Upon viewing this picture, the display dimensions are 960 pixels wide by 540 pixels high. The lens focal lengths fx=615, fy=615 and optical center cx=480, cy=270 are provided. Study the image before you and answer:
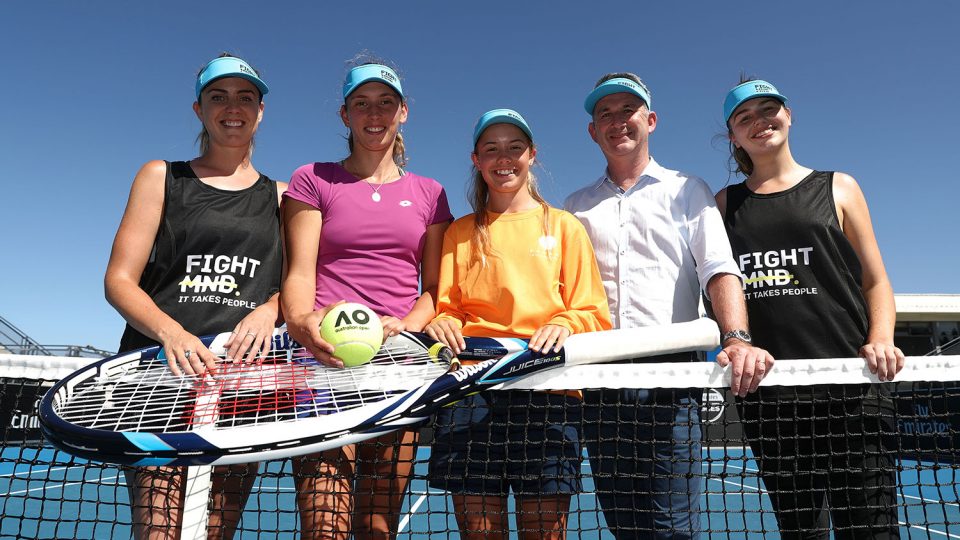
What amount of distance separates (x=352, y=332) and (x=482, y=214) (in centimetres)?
77

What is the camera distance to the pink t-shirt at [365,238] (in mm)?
2234

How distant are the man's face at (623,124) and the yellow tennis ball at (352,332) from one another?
1.27 metres

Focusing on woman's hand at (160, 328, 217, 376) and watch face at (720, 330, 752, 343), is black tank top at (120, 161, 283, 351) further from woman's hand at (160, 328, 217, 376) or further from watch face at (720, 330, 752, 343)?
watch face at (720, 330, 752, 343)

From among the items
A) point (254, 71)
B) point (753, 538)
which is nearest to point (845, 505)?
point (254, 71)

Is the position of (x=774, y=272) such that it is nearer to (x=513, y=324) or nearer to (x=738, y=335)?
(x=738, y=335)

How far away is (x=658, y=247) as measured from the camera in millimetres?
2342

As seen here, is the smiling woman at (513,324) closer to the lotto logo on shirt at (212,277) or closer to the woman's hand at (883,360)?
the lotto logo on shirt at (212,277)

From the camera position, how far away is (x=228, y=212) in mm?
2287

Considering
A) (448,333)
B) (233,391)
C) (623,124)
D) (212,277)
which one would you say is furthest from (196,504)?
(623,124)

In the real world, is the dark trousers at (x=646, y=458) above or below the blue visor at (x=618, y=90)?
below

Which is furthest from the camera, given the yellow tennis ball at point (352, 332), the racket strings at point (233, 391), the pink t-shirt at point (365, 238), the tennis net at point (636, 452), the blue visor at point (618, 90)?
the blue visor at point (618, 90)

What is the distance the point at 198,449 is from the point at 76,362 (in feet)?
3.52

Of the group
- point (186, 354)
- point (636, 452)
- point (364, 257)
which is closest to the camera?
point (186, 354)

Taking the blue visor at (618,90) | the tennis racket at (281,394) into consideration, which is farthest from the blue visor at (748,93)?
the tennis racket at (281,394)
